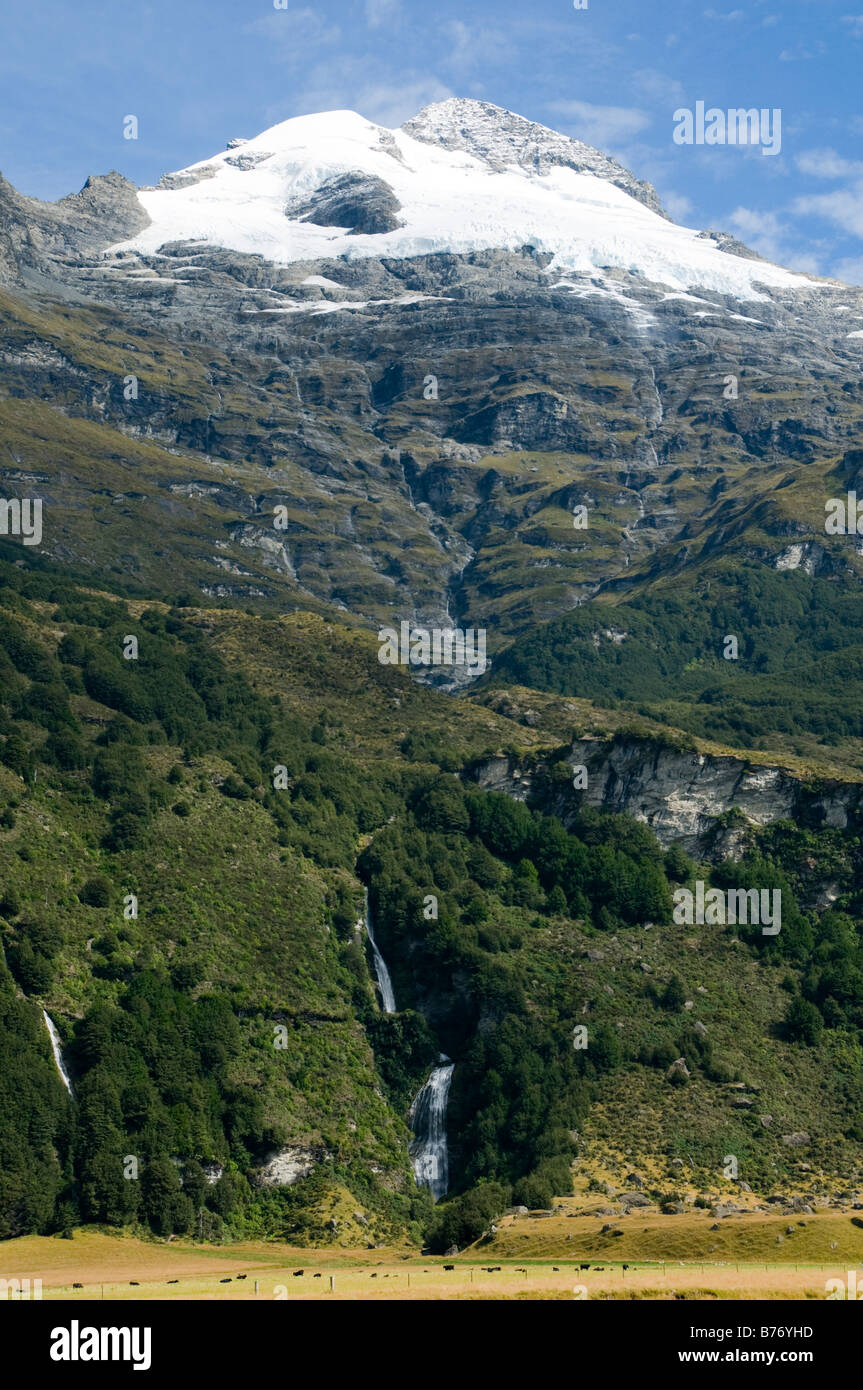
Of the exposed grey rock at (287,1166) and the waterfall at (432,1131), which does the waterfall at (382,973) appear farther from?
the exposed grey rock at (287,1166)

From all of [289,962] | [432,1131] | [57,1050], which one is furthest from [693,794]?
[57,1050]

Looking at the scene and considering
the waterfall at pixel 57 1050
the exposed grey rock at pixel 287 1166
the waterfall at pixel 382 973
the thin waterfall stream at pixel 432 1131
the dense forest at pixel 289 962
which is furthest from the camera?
the waterfall at pixel 382 973

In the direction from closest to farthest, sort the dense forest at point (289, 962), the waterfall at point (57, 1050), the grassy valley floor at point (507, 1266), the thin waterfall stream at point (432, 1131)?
the grassy valley floor at point (507, 1266), the dense forest at point (289, 962), the waterfall at point (57, 1050), the thin waterfall stream at point (432, 1131)

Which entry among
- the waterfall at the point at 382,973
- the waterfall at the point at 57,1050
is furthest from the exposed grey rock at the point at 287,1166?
the waterfall at the point at 382,973

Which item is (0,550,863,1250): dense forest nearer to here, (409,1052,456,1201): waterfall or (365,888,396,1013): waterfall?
(409,1052,456,1201): waterfall

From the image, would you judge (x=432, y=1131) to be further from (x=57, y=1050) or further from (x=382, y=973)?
(x=57, y=1050)

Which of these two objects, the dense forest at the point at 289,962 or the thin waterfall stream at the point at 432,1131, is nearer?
the dense forest at the point at 289,962

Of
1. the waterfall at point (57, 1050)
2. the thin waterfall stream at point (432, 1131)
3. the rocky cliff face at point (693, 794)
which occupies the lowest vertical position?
the thin waterfall stream at point (432, 1131)
